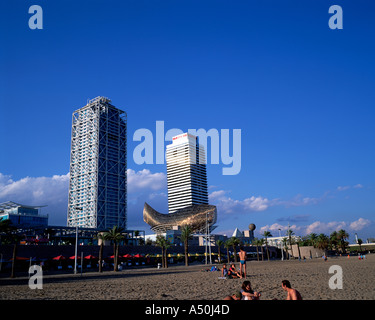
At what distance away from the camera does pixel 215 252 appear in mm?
87688

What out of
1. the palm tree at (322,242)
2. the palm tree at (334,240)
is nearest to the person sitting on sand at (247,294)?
the palm tree at (322,242)

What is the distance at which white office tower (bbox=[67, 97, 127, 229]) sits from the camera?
6004 inches

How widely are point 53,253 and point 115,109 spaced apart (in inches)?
5011

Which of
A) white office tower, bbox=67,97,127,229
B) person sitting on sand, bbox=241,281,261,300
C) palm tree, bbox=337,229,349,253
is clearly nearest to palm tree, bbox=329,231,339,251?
palm tree, bbox=337,229,349,253

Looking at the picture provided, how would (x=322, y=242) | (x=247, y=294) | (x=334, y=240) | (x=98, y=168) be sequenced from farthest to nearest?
(x=98, y=168) < (x=334, y=240) < (x=322, y=242) < (x=247, y=294)

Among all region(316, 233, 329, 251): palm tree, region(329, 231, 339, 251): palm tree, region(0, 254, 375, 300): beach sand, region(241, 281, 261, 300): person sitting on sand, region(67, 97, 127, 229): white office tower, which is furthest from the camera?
region(67, 97, 127, 229): white office tower

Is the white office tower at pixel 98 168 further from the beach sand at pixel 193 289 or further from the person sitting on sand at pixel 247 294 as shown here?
the person sitting on sand at pixel 247 294

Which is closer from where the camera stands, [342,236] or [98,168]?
[342,236]

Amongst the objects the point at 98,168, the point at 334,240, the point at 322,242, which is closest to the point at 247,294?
the point at 322,242

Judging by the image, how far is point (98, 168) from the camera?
6083 inches

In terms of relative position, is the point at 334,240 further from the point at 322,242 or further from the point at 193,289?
the point at 193,289

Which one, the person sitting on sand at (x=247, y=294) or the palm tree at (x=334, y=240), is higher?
the person sitting on sand at (x=247, y=294)

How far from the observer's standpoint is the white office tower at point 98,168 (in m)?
152

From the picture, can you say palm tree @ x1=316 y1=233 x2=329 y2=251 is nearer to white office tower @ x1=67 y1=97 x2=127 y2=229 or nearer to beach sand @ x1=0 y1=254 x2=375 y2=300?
beach sand @ x1=0 y1=254 x2=375 y2=300
